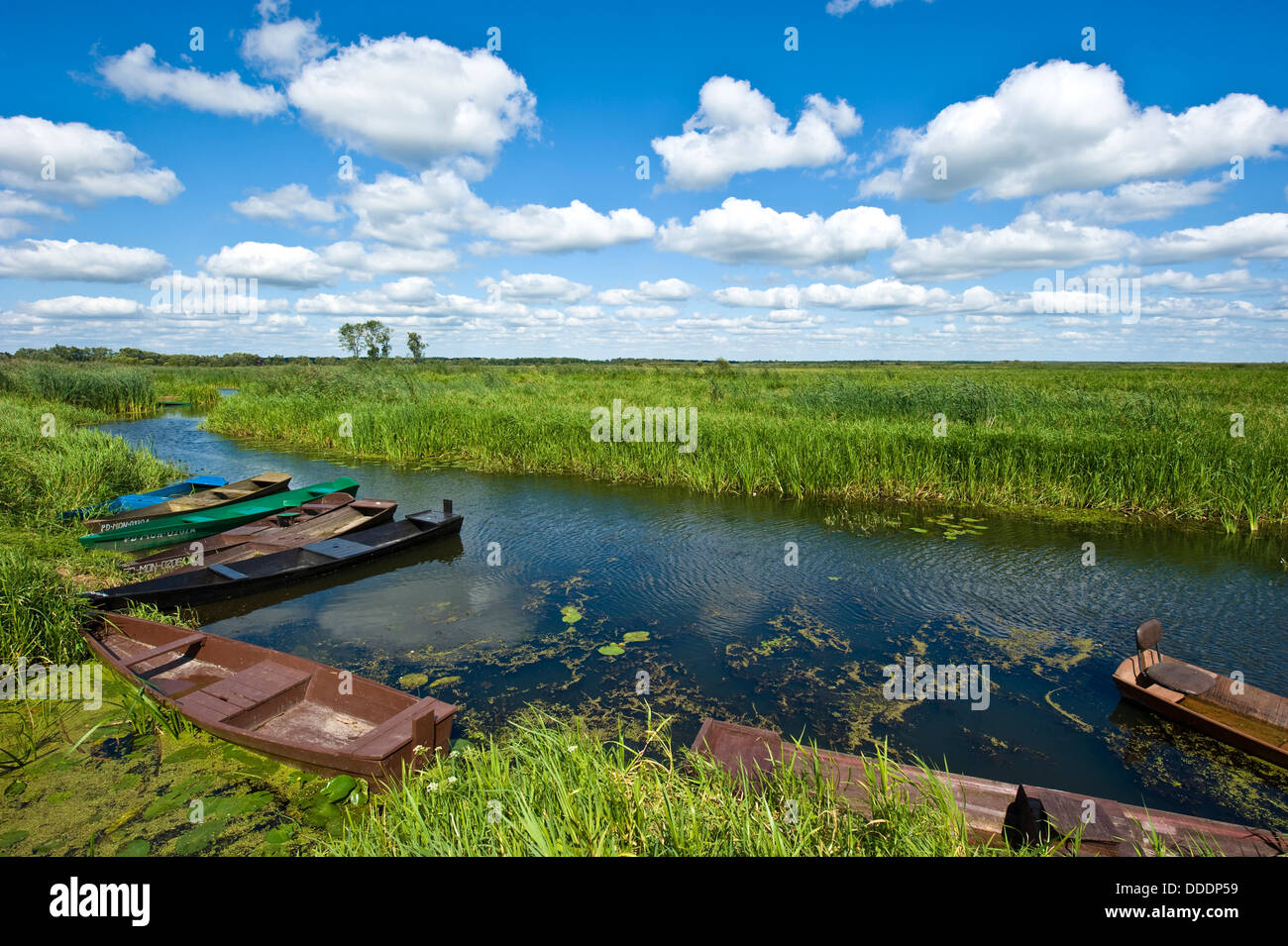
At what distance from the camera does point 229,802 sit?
4.29 metres

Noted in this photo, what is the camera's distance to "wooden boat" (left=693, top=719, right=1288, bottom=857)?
3.29 m

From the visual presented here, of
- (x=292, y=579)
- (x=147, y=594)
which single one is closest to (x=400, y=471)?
(x=292, y=579)

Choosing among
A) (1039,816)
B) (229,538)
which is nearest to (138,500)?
(229,538)

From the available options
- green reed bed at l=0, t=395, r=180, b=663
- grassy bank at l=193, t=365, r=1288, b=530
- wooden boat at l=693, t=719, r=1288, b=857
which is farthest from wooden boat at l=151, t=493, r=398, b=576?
wooden boat at l=693, t=719, r=1288, b=857

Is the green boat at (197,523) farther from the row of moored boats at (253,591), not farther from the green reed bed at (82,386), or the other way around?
the green reed bed at (82,386)

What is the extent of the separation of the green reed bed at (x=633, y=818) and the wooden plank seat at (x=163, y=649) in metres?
3.40

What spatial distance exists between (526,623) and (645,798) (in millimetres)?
4632

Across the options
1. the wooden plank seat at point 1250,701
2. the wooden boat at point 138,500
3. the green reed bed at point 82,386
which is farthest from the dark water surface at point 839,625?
the green reed bed at point 82,386

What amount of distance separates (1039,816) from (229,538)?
10.7m

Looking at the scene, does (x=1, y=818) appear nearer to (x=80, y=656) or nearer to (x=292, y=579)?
(x=80, y=656)

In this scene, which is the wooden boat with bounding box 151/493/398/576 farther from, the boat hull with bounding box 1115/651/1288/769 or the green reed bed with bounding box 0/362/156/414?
the green reed bed with bounding box 0/362/156/414

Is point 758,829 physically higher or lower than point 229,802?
higher

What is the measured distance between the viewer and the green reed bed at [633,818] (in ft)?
9.41
